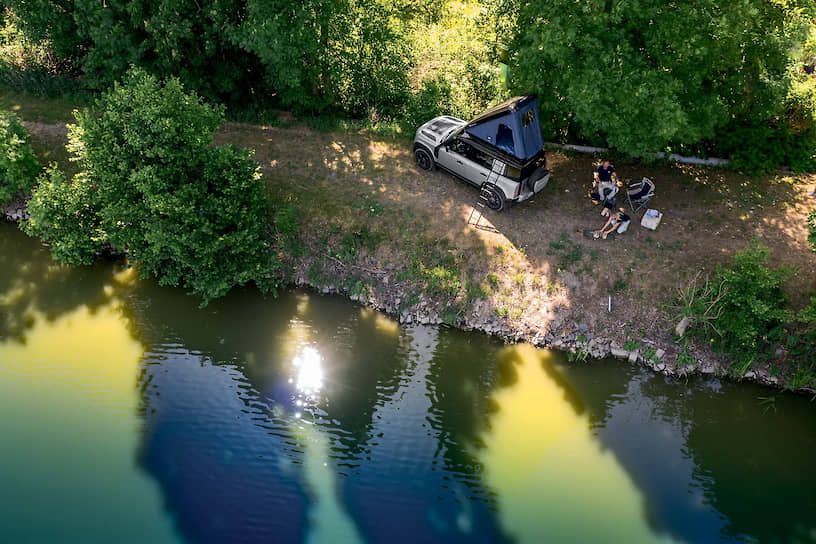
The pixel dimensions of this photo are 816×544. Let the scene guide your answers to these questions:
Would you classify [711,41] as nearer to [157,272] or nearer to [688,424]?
[688,424]

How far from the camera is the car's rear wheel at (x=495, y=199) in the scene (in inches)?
534

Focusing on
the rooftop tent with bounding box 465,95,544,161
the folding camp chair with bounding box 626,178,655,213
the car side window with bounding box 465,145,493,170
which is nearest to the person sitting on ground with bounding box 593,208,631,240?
Result: the folding camp chair with bounding box 626,178,655,213

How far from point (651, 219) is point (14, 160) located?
15789mm

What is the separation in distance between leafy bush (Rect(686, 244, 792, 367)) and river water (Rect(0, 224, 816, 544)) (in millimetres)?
994

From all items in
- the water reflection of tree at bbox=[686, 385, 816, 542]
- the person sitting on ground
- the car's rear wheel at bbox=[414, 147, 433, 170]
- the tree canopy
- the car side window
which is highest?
the tree canopy

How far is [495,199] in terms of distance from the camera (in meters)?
13.7

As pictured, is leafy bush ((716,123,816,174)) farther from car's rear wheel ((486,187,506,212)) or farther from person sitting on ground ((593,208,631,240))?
car's rear wheel ((486,187,506,212))

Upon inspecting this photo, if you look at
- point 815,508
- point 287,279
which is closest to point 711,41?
point 815,508

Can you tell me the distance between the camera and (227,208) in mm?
12273

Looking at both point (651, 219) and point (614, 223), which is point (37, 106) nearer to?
point (614, 223)

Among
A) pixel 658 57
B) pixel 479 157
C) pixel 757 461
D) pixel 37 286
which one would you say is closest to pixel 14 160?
pixel 37 286

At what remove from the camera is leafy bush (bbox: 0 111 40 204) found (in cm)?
1356

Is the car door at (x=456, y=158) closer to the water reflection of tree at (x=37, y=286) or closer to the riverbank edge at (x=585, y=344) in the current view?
the riverbank edge at (x=585, y=344)

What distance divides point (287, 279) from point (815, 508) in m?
11.9
